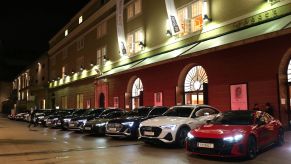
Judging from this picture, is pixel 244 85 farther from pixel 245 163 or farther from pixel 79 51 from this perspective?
pixel 79 51

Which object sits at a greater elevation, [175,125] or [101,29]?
[101,29]

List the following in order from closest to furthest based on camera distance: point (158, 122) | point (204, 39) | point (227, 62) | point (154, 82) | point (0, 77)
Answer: point (158, 122)
point (227, 62)
point (204, 39)
point (154, 82)
point (0, 77)

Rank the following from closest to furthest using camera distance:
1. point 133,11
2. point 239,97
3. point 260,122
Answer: point 260,122, point 239,97, point 133,11

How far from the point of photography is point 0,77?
324 ft

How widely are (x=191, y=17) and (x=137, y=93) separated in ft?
28.3

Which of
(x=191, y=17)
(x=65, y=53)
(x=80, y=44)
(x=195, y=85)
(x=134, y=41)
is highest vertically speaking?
(x=80, y=44)

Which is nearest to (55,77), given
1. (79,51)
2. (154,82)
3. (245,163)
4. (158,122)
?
(79,51)

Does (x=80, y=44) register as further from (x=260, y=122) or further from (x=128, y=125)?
(x=260, y=122)

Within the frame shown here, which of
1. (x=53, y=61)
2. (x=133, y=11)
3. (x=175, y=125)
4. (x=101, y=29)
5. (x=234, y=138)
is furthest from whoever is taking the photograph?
(x=53, y=61)

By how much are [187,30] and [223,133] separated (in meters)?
13.2

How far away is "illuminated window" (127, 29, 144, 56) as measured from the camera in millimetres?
26828

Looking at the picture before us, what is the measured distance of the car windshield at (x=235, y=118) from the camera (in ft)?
32.6

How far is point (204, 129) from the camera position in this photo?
9.64 meters

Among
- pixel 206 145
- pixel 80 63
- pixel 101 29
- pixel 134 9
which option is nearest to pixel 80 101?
pixel 80 63
